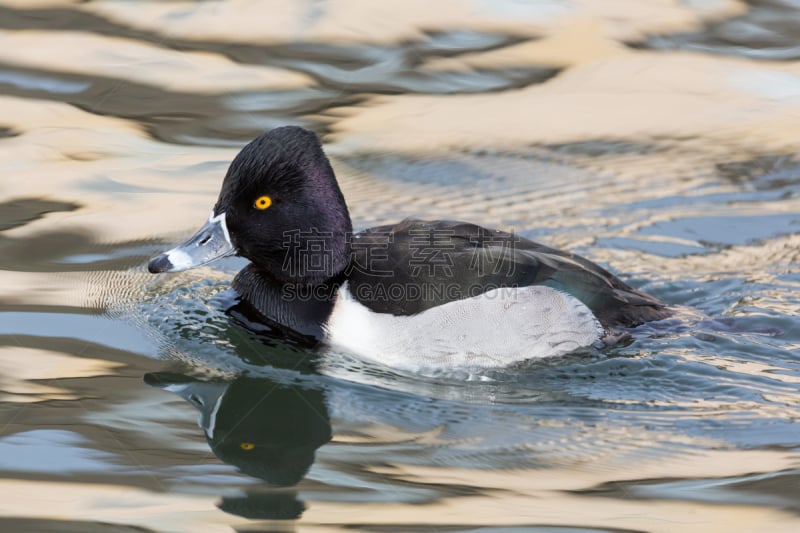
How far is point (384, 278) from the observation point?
6.63 meters

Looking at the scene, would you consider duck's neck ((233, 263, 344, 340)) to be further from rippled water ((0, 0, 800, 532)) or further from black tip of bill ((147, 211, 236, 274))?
black tip of bill ((147, 211, 236, 274))

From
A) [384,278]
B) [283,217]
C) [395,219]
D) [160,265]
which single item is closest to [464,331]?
[384,278]

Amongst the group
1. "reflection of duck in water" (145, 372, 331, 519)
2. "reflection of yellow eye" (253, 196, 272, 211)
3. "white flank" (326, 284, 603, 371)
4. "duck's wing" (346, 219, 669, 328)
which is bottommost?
"reflection of duck in water" (145, 372, 331, 519)

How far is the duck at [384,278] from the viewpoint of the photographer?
661cm

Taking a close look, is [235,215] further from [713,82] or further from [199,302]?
[713,82]

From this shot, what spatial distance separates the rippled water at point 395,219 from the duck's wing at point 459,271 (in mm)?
319

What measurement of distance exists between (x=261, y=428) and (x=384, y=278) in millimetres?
1202

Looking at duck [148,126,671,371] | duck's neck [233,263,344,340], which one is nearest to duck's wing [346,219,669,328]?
duck [148,126,671,371]

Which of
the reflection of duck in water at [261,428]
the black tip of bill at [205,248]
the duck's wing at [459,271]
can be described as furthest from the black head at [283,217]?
the reflection of duck in water at [261,428]

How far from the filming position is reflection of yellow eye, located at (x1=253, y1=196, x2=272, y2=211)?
6.74m

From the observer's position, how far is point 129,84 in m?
10.7

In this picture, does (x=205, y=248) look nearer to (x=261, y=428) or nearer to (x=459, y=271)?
(x=261, y=428)

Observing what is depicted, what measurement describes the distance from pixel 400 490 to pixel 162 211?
4.33 metres

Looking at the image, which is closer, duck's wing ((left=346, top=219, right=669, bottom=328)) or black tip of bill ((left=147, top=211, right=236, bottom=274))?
duck's wing ((left=346, top=219, right=669, bottom=328))
